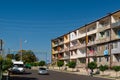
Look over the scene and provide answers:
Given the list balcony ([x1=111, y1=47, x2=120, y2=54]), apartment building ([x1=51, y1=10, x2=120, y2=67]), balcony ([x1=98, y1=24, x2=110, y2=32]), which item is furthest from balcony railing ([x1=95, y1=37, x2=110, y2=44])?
balcony ([x1=111, y1=47, x2=120, y2=54])

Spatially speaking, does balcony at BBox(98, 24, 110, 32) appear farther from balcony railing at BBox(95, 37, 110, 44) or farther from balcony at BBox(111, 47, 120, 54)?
balcony at BBox(111, 47, 120, 54)

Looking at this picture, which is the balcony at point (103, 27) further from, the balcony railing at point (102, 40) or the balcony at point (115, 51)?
the balcony at point (115, 51)

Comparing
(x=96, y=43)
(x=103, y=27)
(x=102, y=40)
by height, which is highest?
(x=103, y=27)

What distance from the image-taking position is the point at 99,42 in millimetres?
80812

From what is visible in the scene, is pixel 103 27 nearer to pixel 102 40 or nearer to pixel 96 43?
pixel 102 40

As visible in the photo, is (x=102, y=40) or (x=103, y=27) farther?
(x=102, y=40)

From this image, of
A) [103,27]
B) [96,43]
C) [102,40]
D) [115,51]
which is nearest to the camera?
[115,51]

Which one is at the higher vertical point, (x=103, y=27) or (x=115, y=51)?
(x=103, y=27)

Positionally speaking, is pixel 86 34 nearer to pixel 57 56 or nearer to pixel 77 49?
pixel 77 49

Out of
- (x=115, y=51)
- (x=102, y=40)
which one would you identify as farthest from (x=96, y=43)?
(x=115, y=51)

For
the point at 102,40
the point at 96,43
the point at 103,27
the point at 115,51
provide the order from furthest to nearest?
the point at 96,43, the point at 102,40, the point at 103,27, the point at 115,51

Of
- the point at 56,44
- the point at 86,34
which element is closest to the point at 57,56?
the point at 56,44

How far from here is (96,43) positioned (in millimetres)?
83188

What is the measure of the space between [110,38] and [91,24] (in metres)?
16.0
